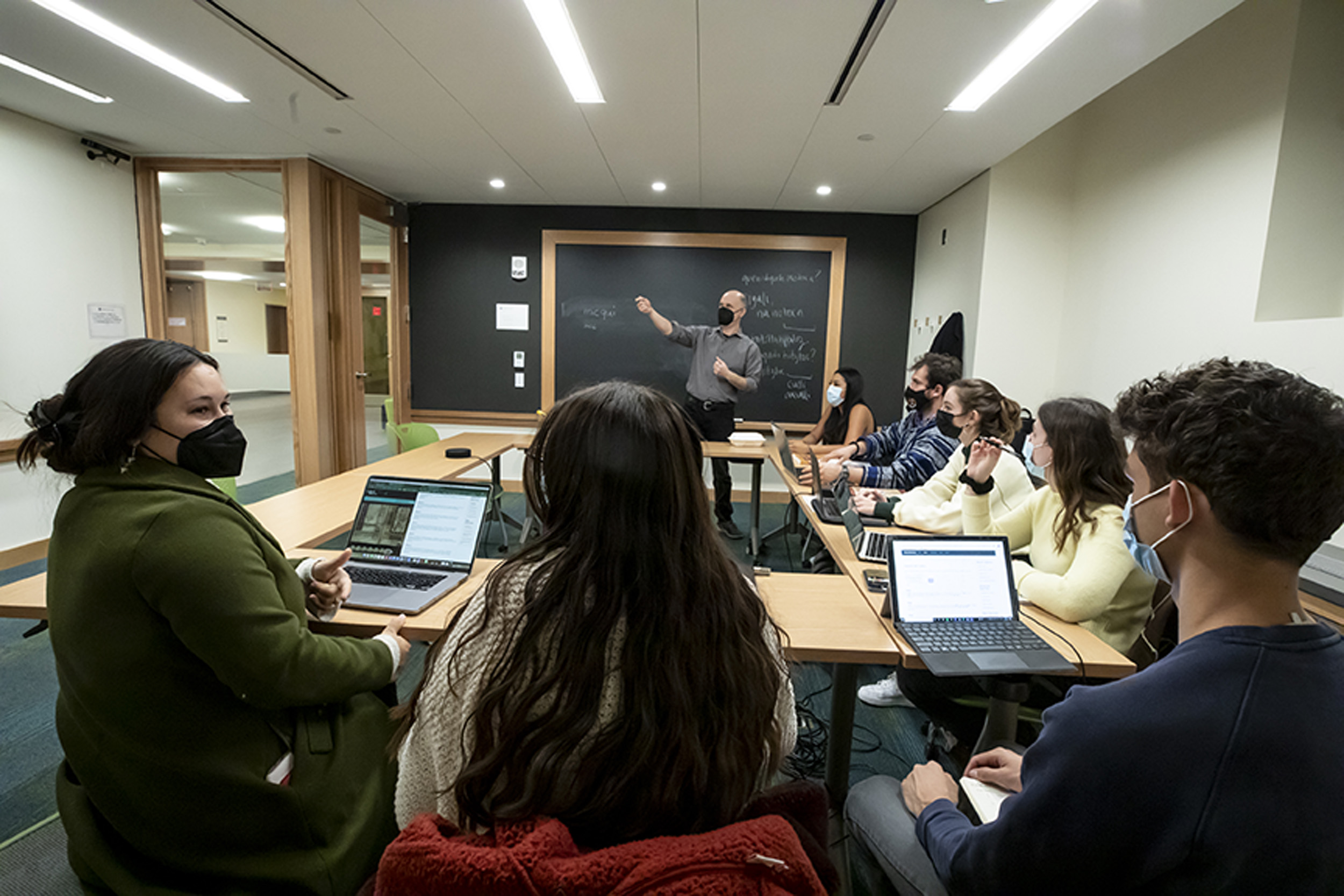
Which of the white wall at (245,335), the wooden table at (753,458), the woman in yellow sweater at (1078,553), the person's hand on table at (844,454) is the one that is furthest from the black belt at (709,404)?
the white wall at (245,335)

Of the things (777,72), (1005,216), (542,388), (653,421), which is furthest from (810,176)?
(653,421)

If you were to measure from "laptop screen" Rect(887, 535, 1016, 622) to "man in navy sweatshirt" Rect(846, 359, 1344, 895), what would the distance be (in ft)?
2.38

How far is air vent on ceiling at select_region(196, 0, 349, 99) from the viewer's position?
7.84 ft

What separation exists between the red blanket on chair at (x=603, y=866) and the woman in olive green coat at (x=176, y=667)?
74cm

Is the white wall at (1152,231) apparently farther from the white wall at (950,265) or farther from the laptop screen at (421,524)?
the laptop screen at (421,524)

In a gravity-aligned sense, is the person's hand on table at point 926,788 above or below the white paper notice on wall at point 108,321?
below

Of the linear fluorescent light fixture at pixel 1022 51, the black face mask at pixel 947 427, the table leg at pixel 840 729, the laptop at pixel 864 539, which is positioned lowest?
the table leg at pixel 840 729

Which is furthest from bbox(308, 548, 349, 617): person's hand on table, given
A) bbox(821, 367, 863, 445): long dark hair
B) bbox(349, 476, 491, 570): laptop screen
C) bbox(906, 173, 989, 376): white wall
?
bbox(906, 173, 989, 376): white wall

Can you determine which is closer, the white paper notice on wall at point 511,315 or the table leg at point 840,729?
the table leg at point 840,729

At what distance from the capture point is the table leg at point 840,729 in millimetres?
1771

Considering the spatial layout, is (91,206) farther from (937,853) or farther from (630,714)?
(937,853)

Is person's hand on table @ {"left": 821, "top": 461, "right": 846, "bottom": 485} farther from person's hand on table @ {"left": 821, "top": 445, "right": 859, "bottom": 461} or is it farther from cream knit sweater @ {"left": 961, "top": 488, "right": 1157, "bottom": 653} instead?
cream knit sweater @ {"left": 961, "top": 488, "right": 1157, "bottom": 653}

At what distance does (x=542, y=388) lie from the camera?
5.89 meters

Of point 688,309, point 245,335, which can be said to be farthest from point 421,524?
point 245,335
